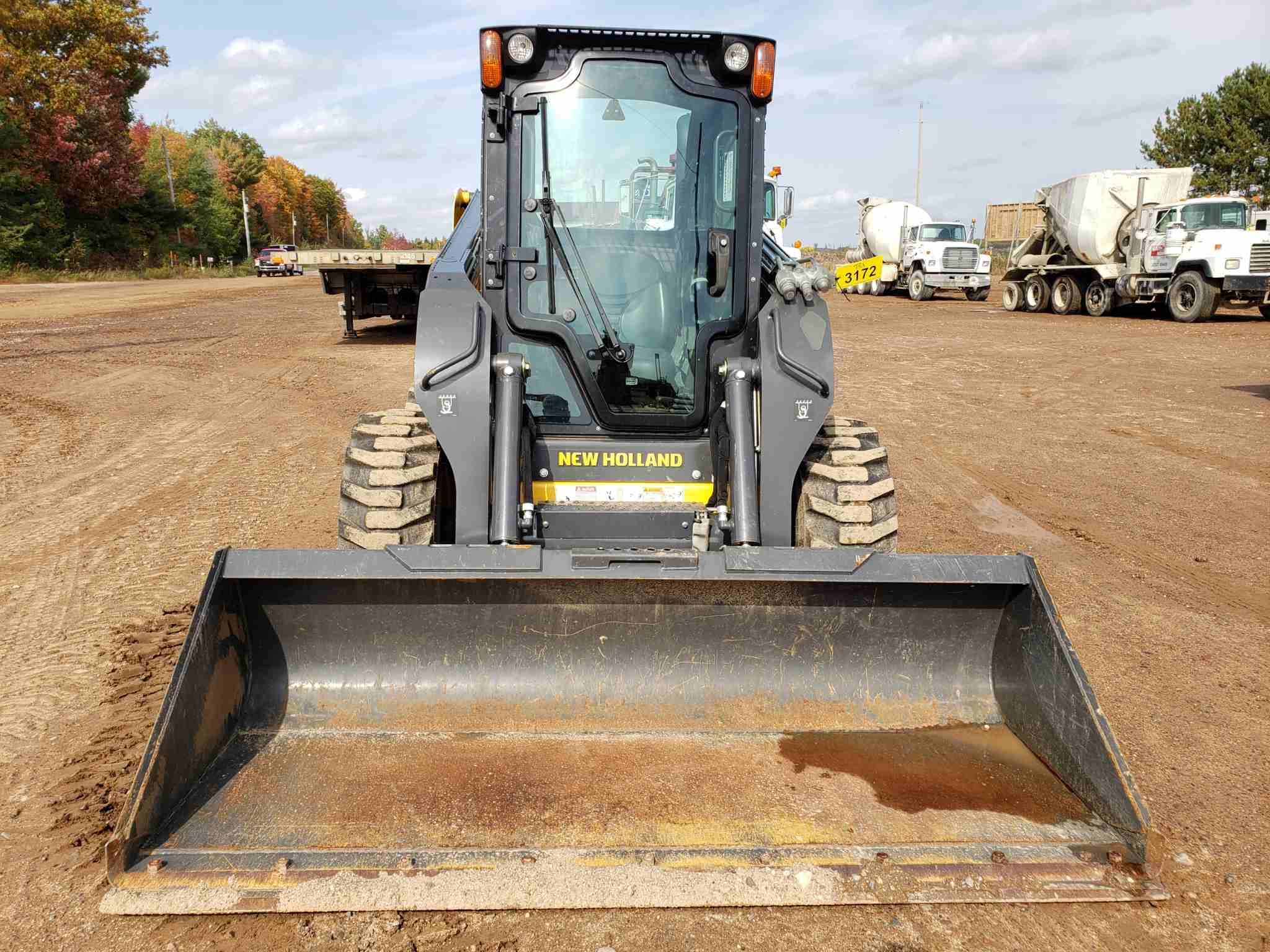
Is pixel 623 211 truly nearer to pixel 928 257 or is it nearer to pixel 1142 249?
pixel 1142 249

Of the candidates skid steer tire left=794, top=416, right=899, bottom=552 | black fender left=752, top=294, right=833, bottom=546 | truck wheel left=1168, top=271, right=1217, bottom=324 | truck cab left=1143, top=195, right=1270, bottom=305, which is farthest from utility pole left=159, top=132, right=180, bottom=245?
skid steer tire left=794, top=416, right=899, bottom=552

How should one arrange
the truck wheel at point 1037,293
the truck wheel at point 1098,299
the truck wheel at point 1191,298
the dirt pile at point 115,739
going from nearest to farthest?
the dirt pile at point 115,739 → the truck wheel at point 1191,298 → the truck wheel at point 1098,299 → the truck wheel at point 1037,293

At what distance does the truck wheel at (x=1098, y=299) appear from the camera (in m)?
21.5

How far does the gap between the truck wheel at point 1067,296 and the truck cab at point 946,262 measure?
4442 millimetres

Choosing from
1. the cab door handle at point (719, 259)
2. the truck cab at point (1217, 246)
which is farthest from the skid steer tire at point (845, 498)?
the truck cab at point (1217, 246)

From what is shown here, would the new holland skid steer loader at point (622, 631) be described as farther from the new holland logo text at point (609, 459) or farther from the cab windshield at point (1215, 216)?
the cab windshield at point (1215, 216)

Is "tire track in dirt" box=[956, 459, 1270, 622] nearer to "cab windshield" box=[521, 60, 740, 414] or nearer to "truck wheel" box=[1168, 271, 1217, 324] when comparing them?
"cab windshield" box=[521, 60, 740, 414]

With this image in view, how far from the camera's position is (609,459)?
4410 mm

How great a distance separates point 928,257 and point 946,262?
1.63 ft

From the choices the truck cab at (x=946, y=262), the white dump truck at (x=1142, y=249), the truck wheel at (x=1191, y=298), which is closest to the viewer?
the white dump truck at (x=1142, y=249)

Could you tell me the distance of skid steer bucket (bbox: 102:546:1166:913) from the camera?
2.69m

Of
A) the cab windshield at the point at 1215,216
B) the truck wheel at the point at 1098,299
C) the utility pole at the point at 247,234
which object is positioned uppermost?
the utility pole at the point at 247,234

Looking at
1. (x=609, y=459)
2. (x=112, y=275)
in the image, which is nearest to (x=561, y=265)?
(x=609, y=459)

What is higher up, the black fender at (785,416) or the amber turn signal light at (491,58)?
the amber turn signal light at (491,58)
